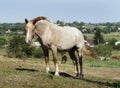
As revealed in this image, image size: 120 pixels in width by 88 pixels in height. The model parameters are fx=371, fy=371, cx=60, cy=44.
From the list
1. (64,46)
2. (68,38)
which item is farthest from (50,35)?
(68,38)

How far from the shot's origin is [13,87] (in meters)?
13.4

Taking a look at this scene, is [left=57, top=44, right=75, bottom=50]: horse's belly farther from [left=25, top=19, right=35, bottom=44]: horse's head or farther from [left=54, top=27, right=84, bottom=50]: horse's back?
[left=25, top=19, right=35, bottom=44]: horse's head

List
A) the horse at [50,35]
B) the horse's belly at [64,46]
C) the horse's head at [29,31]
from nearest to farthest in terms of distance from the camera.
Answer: the horse's head at [29,31], the horse at [50,35], the horse's belly at [64,46]

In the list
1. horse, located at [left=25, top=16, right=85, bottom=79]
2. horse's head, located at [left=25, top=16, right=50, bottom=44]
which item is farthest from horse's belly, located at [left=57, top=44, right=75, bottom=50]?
horse's head, located at [left=25, top=16, right=50, bottom=44]

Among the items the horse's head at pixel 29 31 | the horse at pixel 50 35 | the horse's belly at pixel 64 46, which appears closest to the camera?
the horse's head at pixel 29 31

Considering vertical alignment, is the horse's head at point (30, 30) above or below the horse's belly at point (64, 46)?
above

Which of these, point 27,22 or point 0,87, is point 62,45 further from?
point 0,87

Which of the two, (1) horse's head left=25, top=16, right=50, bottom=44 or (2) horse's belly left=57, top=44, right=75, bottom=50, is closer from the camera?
(1) horse's head left=25, top=16, right=50, bottom=44

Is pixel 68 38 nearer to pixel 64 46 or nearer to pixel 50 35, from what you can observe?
pixel 64 46

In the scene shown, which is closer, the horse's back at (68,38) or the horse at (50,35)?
the horse at (50,35)

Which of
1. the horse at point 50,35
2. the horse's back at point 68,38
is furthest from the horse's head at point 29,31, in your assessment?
the horse's back at point 68,38

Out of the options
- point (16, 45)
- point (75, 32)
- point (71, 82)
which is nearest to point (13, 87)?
point (71, 82)

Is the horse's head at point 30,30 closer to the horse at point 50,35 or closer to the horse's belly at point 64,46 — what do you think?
the horse at point 50,35

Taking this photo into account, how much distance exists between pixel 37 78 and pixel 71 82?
1.47m
